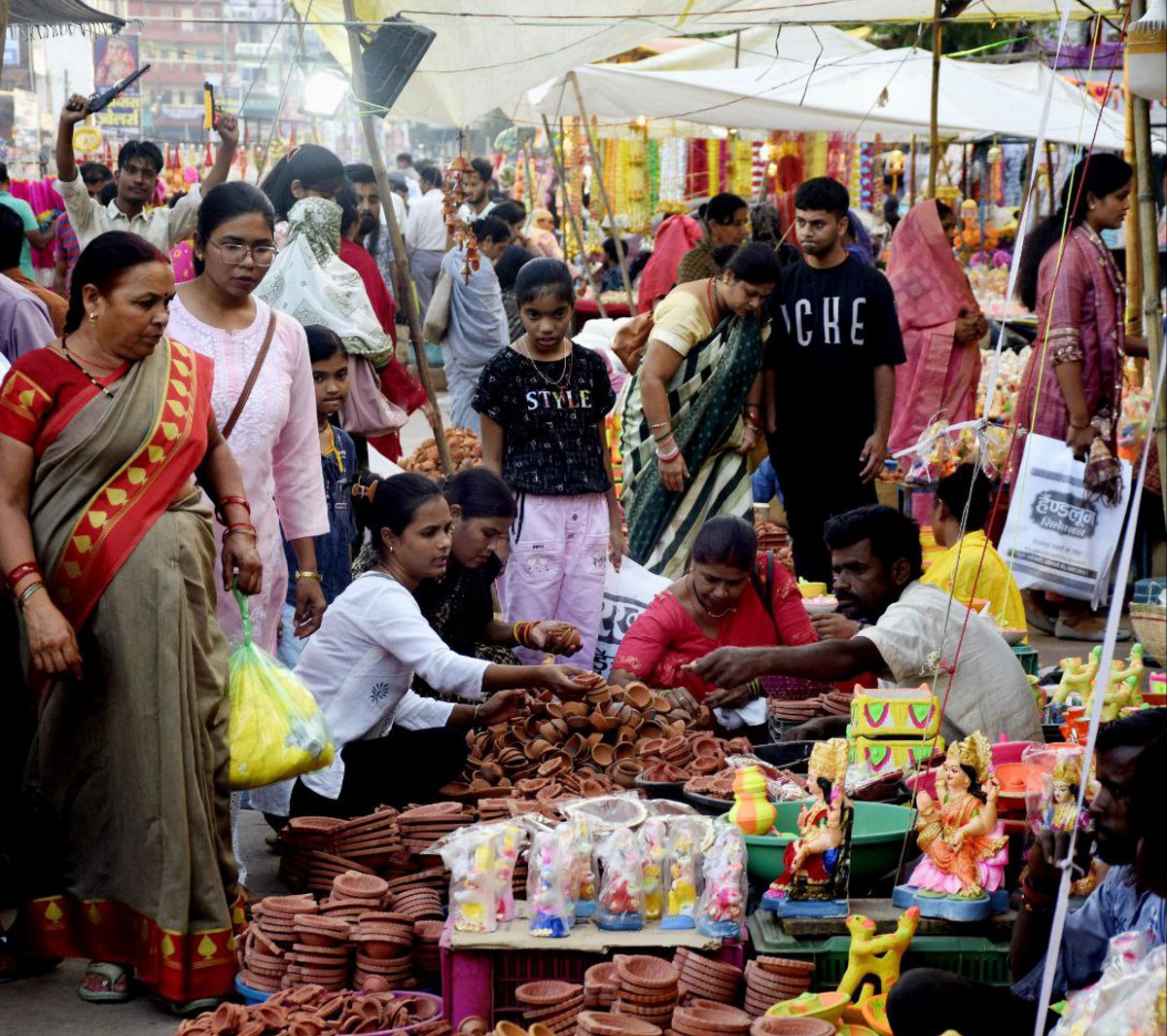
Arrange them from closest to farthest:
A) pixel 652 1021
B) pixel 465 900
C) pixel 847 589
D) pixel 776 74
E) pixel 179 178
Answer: pixel 652 1021 → pixel 465 900 → pixel 847 589 → pixel 776 74 → pixel 179 178

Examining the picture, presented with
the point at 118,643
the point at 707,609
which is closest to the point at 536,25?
the point at 707,609

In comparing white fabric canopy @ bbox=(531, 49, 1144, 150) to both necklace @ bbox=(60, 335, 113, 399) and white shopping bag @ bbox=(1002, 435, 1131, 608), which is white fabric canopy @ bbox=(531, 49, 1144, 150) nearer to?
white shopping bag @ bbox=(1002, 435, 1131, 608)

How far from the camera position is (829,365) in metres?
6.33

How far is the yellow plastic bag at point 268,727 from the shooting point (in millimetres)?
3707

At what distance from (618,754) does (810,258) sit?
2542 mm

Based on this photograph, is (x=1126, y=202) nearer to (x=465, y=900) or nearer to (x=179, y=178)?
(x=465, y=900)

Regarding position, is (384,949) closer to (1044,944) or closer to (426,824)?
(426,824)

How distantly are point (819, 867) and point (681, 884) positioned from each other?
0.27 meters

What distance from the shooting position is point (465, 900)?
10.4 ft

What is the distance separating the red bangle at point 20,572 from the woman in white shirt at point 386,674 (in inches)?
43.6

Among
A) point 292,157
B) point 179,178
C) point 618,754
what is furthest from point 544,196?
point 618,754

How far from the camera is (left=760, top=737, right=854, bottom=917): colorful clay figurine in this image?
3.18 meters

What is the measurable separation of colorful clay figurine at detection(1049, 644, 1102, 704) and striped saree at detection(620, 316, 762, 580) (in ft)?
6.50

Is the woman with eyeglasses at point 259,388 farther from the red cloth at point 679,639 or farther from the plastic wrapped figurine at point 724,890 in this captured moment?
the plastic wrapped figurine at point 724,890
